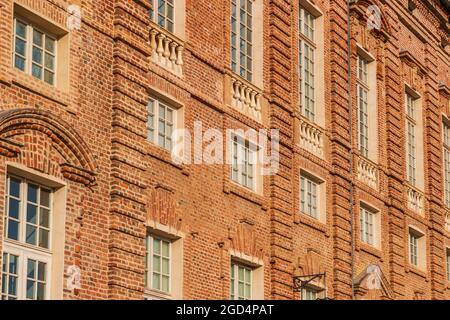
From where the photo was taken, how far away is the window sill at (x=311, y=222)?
28.8 metres

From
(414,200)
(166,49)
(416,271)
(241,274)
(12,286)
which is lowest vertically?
(12,286)

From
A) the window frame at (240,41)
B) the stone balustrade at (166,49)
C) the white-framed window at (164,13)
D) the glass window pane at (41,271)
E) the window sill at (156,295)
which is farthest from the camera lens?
the window frame at (240,41)

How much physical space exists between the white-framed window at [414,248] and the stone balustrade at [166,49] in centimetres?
1461

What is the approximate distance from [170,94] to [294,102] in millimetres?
6210

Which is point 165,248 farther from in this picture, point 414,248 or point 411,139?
point 411,139

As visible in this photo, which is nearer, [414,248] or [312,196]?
[312,196]

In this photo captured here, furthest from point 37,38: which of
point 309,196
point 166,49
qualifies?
point 309,196

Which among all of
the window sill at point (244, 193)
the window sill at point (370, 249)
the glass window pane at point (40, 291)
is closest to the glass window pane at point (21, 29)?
the glass window pane at point (40, 291)

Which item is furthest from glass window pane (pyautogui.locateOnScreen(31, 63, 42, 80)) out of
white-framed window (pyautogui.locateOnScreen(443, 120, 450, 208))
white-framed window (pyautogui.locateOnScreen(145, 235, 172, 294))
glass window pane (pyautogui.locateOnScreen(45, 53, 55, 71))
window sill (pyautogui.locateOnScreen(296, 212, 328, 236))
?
white-framed window (pyautogui.locateOnScreen(443, 120, 450, 208))

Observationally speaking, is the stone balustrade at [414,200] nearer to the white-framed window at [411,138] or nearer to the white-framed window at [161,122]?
the white-framed window at [411,138]

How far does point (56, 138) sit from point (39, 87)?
907 millimetres

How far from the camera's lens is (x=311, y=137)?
30.3 m

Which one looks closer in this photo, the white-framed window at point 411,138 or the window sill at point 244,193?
the window sill at point 244,193

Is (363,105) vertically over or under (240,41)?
over
